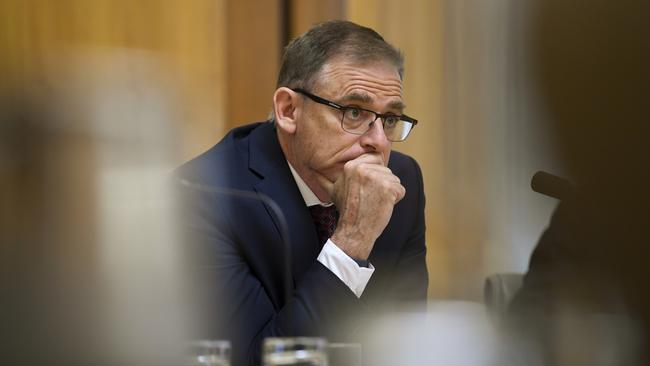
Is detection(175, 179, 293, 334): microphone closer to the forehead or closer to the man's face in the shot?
the man's face

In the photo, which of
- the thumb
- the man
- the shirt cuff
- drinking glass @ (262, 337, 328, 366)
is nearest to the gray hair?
the man

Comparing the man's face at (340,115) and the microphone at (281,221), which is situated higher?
the man's face at (340,115)

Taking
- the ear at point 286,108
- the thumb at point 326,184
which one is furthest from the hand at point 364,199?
the ear at point 286,108

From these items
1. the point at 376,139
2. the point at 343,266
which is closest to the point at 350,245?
the point at 343,266

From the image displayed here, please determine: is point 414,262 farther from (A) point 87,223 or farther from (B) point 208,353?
(A) point 87,223

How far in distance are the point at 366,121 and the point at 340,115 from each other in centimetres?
4

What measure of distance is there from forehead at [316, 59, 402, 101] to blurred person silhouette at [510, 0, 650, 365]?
219 millimetres

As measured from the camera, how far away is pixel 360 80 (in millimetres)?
1211

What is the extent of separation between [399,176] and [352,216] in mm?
88

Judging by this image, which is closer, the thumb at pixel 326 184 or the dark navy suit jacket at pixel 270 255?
the dark navy suit jacket at pixel 270 255

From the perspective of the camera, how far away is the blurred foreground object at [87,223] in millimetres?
791

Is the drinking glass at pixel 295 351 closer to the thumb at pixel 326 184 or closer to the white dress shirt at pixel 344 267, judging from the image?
the white dress shirt at pixel 344 267

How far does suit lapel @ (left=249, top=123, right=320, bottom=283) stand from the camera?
45.3 inches

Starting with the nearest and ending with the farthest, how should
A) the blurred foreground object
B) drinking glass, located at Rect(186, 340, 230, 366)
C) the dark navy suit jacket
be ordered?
the blurred foreground object
drinking glass, located at Rect(186, 340, 230, 366)
the dark navy suit jacket
